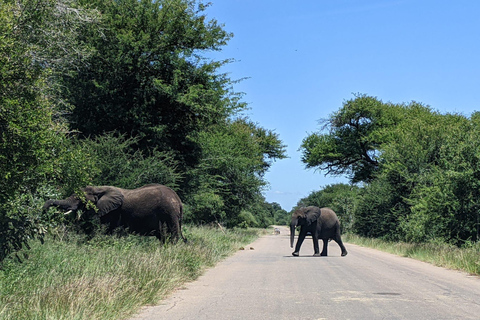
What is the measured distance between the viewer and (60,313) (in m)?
6.70

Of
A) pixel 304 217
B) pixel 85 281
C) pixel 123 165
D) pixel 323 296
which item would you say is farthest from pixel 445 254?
pixel 85 281

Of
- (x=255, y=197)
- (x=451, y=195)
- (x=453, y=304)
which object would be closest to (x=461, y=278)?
(x=453, y=304)

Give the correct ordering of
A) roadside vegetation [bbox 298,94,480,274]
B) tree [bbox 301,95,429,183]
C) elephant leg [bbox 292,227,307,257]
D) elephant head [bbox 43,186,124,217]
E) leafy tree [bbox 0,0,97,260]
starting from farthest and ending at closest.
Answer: tree [bbox 301,95,429,183] → elephant leg [bbox 292,227,307,257] → roadside vegetation [bbox 298,94,480,274] → elephant head [bbox 43,186,124,217] → leafy tree [bbox 0,0,97,260]

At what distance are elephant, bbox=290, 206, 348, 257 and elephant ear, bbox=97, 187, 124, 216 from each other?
8.13m

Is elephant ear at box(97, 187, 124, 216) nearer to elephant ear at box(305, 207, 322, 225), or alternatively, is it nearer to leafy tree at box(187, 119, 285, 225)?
elephant ear at box(305, 207, 322, 225)

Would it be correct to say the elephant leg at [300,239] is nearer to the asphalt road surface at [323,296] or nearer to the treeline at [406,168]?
the treeline at [406,168]

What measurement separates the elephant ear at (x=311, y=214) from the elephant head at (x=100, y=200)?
28.5ft

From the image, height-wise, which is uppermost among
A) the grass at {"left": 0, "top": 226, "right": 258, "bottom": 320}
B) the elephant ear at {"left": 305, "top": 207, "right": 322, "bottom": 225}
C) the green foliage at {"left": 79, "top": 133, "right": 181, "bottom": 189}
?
the green foliage at {"left": 79, "top": 133, "right": 181, "bottom": 189}

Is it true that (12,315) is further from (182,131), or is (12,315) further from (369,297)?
(182,131)

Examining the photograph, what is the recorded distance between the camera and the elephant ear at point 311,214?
23.0m

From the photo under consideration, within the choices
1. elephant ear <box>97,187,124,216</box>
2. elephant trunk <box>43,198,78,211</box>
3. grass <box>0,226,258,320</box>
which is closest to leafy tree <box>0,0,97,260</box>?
grass <box>0,226,258,320</box>

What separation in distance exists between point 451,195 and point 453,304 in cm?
1205

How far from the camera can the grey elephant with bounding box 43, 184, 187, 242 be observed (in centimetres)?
1736

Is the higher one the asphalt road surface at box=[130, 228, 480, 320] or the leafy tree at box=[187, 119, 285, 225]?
the leafy tree at box=[187, 119, 285, 225]
